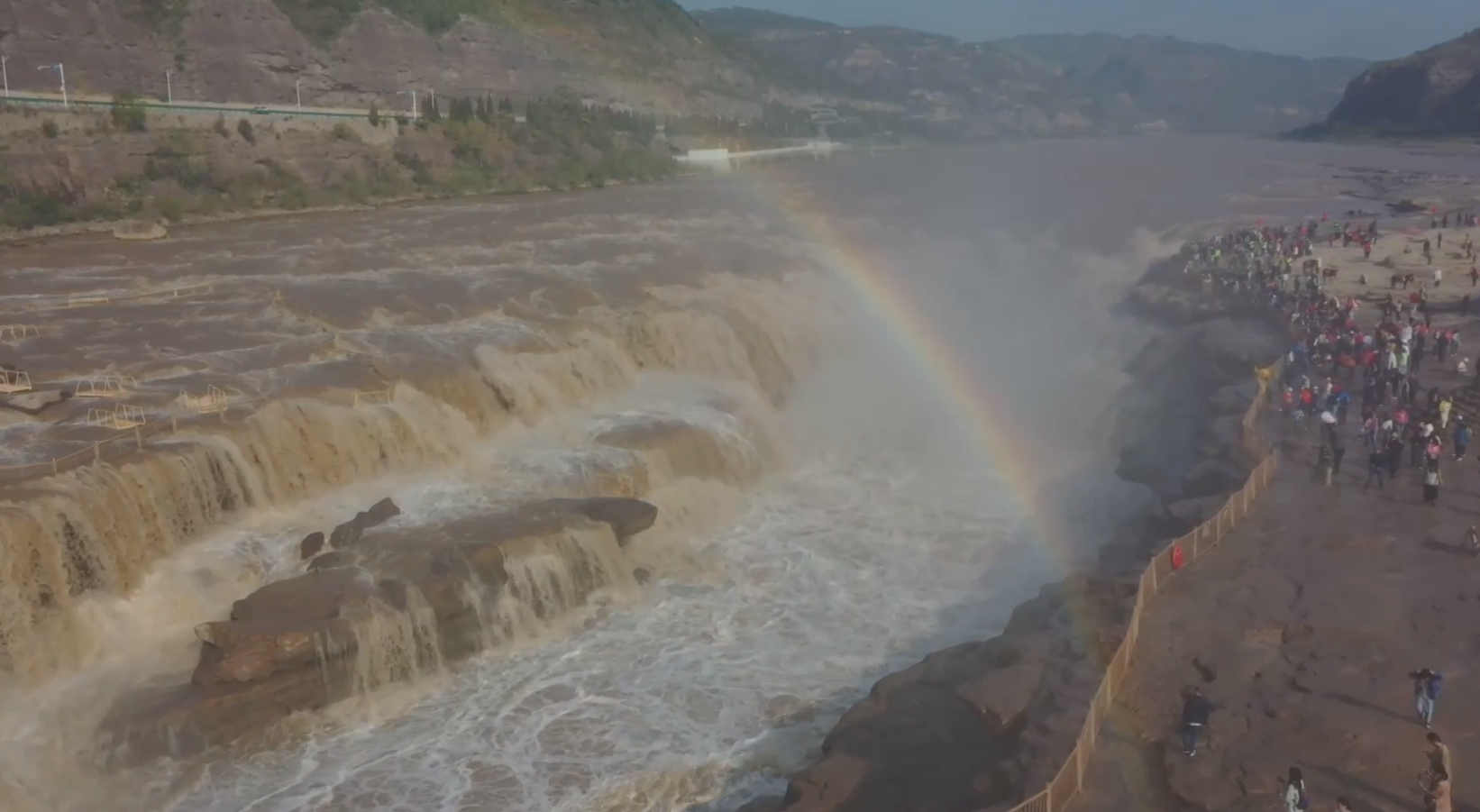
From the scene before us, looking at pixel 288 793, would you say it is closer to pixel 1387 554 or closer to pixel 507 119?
pixel 1387 554

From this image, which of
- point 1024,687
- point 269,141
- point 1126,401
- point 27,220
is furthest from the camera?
point 269,141

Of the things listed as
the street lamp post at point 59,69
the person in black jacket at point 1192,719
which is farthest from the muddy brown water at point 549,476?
the street lamp post at point 59,69

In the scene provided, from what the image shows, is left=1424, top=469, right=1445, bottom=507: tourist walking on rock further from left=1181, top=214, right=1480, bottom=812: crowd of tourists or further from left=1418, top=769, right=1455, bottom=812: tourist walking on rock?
left=1418, top=769, right=1455, bottom=812: tourist walking on rock

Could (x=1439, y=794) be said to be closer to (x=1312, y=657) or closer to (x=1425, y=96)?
(x=1312, y=657)

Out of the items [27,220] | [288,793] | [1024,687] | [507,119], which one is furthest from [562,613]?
[507,119]

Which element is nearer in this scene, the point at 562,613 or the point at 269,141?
the point at 562,613

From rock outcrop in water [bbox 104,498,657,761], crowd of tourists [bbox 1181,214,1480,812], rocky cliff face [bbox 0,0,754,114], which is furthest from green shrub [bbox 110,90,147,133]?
crowd of tourists [bbox 1181,214,1480,812]
